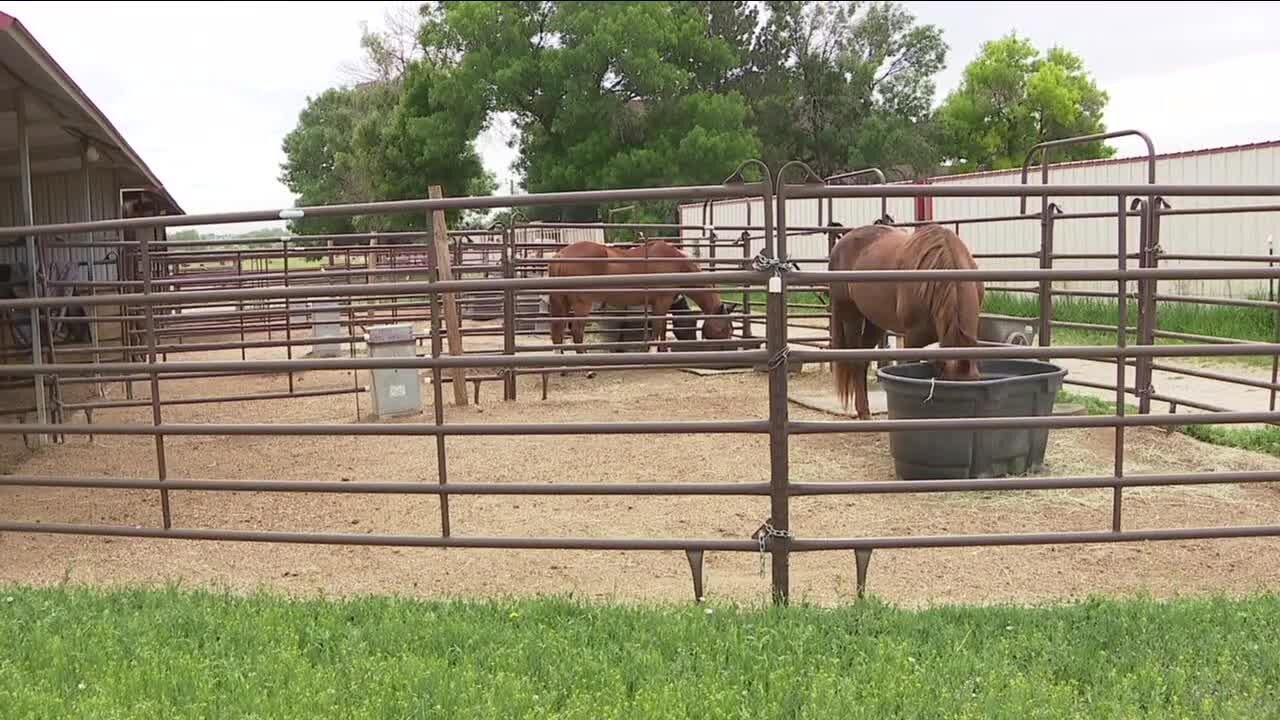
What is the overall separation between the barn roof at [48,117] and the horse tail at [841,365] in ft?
18.5

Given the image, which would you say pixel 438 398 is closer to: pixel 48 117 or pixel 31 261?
pixel 31 261

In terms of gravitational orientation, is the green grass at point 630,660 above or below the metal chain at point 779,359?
below

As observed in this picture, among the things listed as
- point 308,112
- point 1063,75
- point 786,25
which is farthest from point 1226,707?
point 308,112

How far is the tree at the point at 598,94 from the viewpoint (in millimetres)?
36656

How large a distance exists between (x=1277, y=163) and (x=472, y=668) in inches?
517

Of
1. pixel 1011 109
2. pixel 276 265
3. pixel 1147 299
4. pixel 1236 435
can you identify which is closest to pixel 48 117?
pixel 1147 299

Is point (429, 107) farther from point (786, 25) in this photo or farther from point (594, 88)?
point (786, 25)

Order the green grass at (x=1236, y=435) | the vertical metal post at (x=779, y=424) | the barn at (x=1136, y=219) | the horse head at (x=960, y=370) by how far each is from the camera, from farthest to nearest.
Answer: the barn at (x=1136, y=219) → the green grass at (x=1236, y=435) → the horse head at (x=960, y=370) → the vertical metal post at (x=779, y=424)

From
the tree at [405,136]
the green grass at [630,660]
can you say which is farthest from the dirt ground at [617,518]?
the tree at [405,136]

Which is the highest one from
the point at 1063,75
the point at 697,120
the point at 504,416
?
the point at 1063,75

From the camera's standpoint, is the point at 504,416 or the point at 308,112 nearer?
the point at 504,416

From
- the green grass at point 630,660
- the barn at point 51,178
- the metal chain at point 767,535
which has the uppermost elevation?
the barn at point 51,178

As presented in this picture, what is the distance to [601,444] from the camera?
306 inches

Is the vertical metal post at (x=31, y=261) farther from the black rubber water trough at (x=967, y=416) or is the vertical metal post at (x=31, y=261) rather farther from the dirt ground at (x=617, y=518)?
the black rubber water trough at (x=967, y=416)
